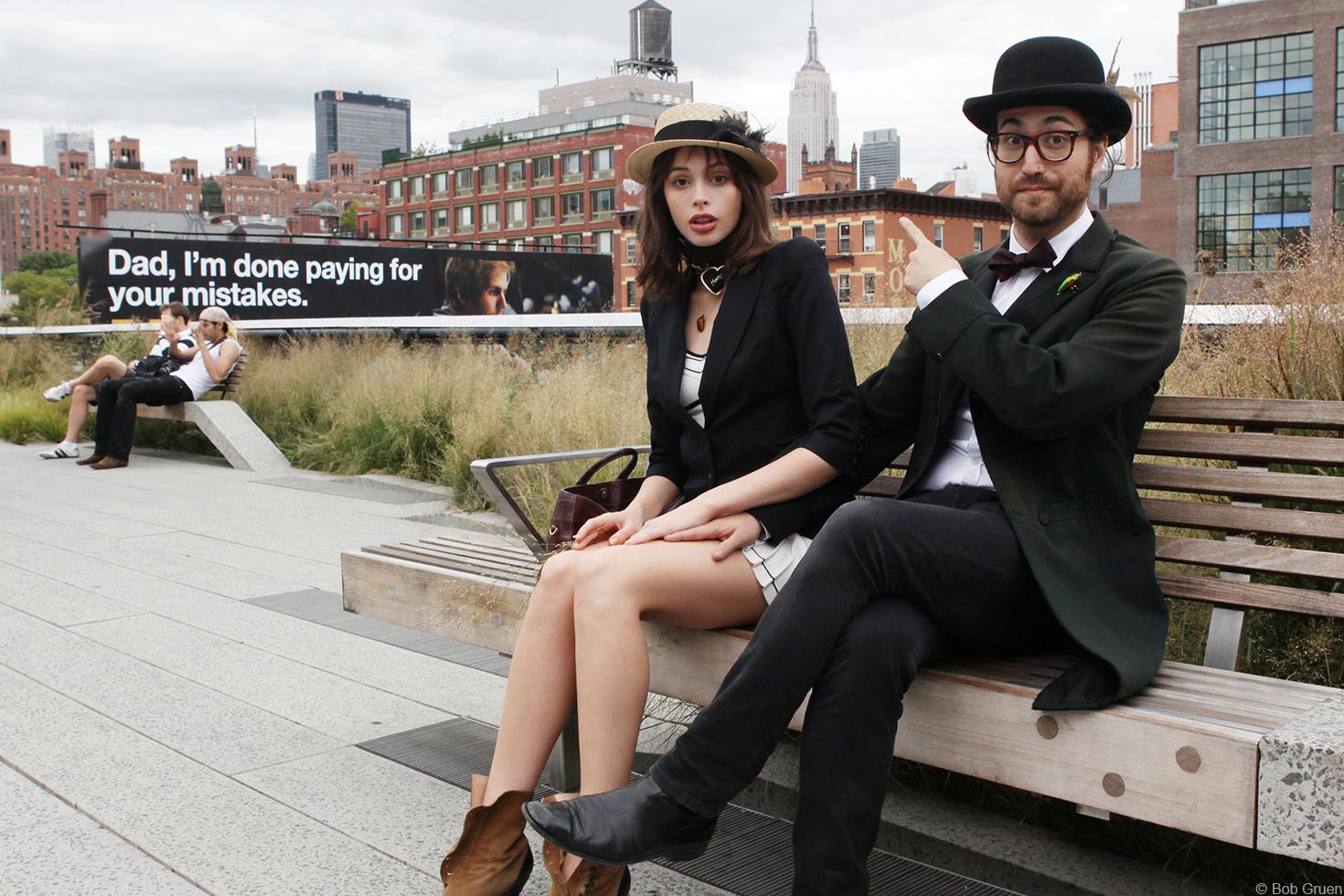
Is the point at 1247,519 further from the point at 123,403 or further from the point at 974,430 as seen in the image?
the point at 123,403

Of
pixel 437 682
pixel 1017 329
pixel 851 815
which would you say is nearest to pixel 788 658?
pixel 851 815

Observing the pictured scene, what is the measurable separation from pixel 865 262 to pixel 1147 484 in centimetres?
6313

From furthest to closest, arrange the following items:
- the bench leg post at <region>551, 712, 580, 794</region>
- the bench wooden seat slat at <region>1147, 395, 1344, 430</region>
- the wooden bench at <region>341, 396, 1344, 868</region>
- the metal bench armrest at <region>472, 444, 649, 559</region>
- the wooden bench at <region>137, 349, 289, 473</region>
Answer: the wooden bench at <region>137, 349, 289, 473</region> < the metal bench armrest at <region>472, 444, 649, 559</region> < the bench leg post at <region>551, 712, 580, 794</region> < the bench wooden seat slat at <region>1147, 395, 1344, 430</region> < the wooden bench at <region>341, 396, 1344, 868</region>

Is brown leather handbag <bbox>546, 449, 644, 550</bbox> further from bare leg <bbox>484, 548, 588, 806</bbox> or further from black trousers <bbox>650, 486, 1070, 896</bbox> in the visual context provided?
black trousers <bbox>650, 486, 1070, 896</bbox>

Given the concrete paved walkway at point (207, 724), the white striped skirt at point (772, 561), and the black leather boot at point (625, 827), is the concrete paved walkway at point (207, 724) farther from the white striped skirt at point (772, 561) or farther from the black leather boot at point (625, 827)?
the white striped skirt at point (772, 561)

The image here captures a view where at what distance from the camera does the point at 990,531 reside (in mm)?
2453

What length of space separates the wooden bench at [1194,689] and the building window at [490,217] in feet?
305

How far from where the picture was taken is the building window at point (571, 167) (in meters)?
87.6

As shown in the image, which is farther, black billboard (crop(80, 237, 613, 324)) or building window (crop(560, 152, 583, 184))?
building window (crop(560, 152, 583, 184))

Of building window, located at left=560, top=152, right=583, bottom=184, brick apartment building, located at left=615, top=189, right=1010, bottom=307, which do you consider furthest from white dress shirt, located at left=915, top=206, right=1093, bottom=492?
building window, located at left=560, top=152, right=583, bottom=184

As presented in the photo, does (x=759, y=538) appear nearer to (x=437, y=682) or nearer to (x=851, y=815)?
(x=851, y=815)

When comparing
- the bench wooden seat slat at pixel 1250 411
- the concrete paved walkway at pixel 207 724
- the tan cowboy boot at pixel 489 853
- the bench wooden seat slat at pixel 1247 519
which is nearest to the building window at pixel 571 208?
the concrete paved walkway at pixel 207 724

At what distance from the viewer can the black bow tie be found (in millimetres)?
2709

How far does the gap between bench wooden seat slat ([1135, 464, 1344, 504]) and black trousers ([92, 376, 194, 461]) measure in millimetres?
9605
